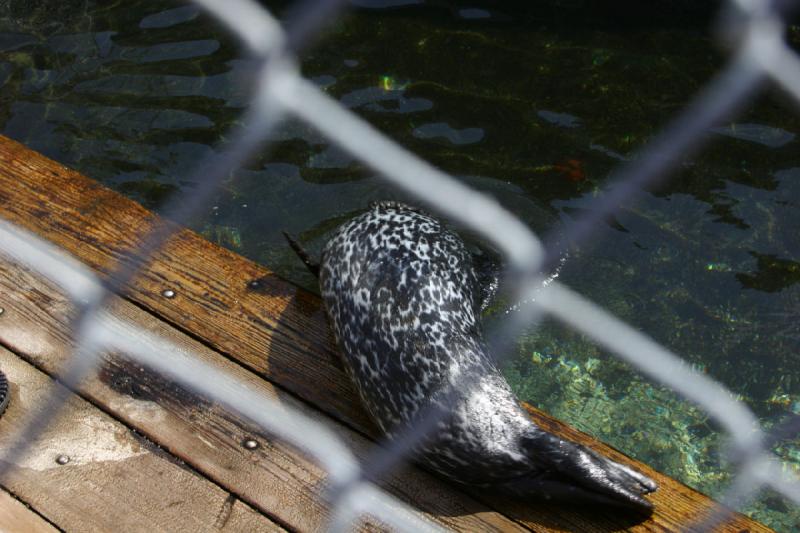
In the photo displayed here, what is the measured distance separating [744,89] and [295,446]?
3065mm

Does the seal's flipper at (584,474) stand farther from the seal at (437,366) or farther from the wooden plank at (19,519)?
the wooden plank at (19,519)

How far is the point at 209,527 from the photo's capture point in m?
2.37

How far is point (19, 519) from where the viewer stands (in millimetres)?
2354

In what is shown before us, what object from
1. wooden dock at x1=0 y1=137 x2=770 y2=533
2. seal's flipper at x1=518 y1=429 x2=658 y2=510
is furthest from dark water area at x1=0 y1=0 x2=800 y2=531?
seal's flipper at x1=518 y1=429 x2=658 y2=510

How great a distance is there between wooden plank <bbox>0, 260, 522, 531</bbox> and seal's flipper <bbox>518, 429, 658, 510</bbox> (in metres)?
0.18

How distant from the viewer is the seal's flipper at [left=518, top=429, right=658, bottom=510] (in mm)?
2402

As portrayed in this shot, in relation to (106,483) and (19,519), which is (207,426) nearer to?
(106,483)

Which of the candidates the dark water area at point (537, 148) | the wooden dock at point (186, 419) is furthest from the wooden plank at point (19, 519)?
the dark water area at point (537, 148)

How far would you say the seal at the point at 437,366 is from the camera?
2451mm

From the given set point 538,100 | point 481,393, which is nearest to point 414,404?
point 481,393

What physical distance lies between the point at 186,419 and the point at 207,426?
7 centimetres

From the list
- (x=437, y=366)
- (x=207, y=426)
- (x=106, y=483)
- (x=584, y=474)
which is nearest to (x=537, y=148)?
(x=437, y=366)

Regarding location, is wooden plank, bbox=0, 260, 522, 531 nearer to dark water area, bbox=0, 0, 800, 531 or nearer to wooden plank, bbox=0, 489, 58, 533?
wooden plank, bbox=0, 489, 58, 533

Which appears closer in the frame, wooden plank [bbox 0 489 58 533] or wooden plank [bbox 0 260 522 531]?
wooden plank [bbox 0 489 58 533]
